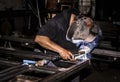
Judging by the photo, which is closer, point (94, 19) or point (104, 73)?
point (104, 73)

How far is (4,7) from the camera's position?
7074 mm

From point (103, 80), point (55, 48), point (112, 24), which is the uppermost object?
point (55, 48)

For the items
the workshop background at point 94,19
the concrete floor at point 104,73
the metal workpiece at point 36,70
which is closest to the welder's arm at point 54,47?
the metal workpiece at point 36,70

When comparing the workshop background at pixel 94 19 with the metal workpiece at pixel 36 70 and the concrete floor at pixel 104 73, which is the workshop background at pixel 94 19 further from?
the metal workpiece at pixel 36 70

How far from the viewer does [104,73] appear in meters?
5.13

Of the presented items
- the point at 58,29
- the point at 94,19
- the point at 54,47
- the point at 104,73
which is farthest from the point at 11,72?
the point at 94,19

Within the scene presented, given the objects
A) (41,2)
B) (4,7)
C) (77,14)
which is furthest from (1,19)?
(77,14)

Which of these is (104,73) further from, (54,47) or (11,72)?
(11,72)

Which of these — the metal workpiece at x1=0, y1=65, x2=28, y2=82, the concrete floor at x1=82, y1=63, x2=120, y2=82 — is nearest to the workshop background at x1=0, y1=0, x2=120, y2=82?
the concrete floor at x1=82, y1=63, x2=120, y2=82

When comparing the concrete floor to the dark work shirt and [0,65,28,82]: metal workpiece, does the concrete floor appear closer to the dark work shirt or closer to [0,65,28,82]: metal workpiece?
the dark work shirt

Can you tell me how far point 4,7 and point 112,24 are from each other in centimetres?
305

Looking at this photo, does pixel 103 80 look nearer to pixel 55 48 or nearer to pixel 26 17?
pixel 55 48

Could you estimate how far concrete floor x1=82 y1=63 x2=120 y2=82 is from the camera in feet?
15.5

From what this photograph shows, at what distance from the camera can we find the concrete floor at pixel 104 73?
4.73m
